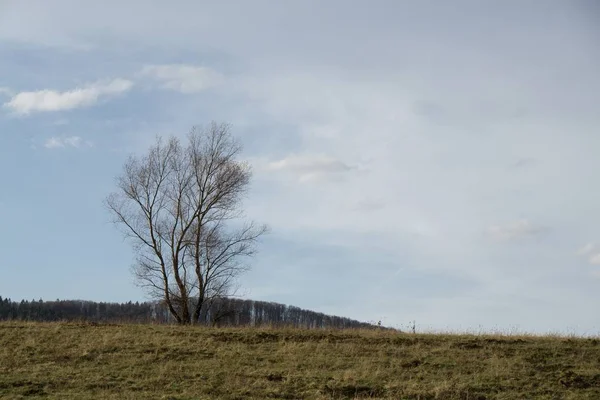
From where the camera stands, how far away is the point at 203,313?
35094 millimetres

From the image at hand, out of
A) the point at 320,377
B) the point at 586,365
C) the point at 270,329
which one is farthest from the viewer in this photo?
the point at 270,329

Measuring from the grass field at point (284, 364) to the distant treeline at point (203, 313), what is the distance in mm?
3917

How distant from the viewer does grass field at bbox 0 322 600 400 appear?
1493 cm

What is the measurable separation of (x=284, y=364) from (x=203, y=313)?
18161mm

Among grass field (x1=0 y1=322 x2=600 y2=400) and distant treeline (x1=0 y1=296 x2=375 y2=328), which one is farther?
distant treeline (x1=0 y1=296 x2=375 y2=328)

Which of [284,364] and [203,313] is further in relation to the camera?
[203,313]

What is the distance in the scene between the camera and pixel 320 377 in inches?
635

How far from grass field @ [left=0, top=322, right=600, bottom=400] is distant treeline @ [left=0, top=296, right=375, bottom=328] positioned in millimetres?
3917

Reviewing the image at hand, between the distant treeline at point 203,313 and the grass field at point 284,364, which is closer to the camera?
the grass field at point 284,364

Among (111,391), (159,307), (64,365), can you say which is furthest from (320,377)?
(159,307)

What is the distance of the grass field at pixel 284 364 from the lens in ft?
49.0

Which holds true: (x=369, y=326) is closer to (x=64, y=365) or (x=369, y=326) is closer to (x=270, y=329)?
(x=270, y=329)

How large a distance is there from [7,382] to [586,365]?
570 inches

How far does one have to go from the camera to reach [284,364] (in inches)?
694
